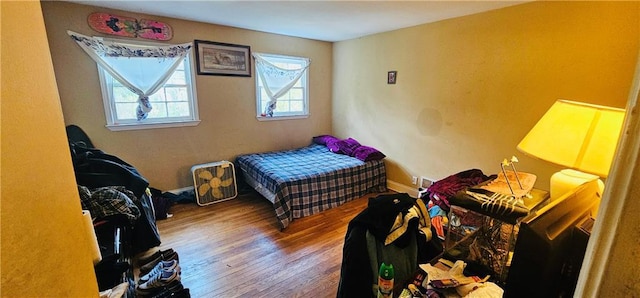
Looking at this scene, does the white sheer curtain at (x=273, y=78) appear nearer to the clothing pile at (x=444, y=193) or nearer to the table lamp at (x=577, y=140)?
the clothing pile at (x=444, y=193)

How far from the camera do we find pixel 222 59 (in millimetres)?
3320

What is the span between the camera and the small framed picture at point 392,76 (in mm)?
3400

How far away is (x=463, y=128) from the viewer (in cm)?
281

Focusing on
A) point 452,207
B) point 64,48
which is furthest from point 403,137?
point 64,48

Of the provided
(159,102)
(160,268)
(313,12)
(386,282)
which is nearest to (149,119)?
(159,102)

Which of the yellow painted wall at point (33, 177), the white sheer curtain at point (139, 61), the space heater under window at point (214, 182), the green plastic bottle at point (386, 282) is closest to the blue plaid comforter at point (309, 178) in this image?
the space heater under window at point (214, 182)

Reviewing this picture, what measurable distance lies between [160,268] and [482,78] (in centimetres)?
320

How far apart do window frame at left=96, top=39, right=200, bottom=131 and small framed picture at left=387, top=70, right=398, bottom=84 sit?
2.45 meters

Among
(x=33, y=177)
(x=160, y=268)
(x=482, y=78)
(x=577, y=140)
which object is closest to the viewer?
(x=33, y=177)

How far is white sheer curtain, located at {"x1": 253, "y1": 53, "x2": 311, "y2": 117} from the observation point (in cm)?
362

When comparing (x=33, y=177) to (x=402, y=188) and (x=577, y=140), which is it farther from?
(x=402, y=188)

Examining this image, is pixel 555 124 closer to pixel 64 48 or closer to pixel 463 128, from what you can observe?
pixel 463 128

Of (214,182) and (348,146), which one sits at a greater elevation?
(348,146)

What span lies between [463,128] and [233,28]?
299cm
